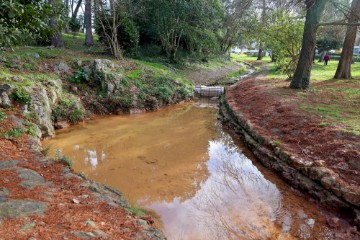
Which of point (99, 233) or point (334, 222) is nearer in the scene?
point (99, 233)

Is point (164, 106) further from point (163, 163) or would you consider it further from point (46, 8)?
point (46, 8)

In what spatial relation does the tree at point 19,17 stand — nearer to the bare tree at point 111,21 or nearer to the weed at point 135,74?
the weed at point 135,74

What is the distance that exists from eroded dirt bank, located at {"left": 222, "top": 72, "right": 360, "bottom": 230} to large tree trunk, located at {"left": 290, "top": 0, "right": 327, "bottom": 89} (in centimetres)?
295

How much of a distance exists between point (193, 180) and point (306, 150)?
2.80 metres

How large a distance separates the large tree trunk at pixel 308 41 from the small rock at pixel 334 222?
29.5 ft

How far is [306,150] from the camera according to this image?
6289 mm

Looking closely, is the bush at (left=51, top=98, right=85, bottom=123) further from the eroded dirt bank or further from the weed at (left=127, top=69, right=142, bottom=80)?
the eroded dirt bank

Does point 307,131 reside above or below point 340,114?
below

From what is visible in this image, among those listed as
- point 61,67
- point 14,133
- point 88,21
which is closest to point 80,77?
point 61,67

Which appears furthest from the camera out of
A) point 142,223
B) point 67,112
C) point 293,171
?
point 67,112

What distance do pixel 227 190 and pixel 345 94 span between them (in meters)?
8.44

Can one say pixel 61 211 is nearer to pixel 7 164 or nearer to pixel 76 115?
pixel 7 164

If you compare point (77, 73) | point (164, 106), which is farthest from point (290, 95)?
point (77, 73)

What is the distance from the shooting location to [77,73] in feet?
37.0
